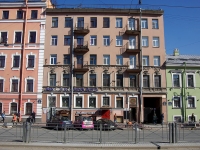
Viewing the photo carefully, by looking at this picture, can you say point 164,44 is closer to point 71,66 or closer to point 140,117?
point 140,117

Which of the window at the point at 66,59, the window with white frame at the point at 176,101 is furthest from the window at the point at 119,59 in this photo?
the window with white frame at the point at 176,101

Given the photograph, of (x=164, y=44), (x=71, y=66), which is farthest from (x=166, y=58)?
(x=71, y=66)

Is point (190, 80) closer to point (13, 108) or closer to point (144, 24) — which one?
point (144, 24)

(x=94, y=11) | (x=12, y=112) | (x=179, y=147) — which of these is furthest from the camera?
(x=94, y=11)

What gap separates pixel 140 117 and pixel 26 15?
2120cm

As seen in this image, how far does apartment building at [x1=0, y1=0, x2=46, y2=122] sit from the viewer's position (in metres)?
31.9

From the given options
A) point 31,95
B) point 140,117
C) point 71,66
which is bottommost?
point 140,117

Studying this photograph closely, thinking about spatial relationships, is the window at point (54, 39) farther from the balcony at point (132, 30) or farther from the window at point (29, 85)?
the balcony at point (132, 30)

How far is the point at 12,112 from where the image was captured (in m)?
31.8

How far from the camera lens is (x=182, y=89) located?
32750 mm

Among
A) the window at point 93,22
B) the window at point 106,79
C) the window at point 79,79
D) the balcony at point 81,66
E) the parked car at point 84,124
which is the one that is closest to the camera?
the parked car at point 84,124

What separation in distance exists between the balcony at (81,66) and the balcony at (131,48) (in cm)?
604

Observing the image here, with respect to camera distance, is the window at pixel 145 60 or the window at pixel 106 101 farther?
the window at pixel 145 60

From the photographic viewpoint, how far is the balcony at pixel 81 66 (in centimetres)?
3216
